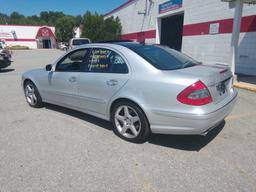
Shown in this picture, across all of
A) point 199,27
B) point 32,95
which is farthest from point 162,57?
point 199,27

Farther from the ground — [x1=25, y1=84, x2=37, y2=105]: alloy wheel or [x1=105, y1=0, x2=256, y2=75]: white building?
[x1=105, y1=0, x2=256, y2=75]: white building

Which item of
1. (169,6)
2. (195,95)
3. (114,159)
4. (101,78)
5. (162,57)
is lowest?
(114,159)

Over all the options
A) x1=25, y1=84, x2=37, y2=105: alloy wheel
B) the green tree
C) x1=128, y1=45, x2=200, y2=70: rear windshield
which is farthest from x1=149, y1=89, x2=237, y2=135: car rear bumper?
the green tree

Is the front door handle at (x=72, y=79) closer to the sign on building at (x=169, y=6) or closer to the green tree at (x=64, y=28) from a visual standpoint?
the sign on building at (x=169, y=6)

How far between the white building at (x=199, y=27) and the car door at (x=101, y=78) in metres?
7.33

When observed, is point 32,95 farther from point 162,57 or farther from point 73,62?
point 162,57

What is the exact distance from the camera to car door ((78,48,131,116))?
13.1 ft

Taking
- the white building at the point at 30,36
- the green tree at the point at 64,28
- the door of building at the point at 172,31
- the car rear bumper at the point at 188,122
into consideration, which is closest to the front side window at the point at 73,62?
the car rear bumper at the point at 188,122

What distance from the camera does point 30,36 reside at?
59.7 meters

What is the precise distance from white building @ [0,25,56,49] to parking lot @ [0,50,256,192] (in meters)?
59.7

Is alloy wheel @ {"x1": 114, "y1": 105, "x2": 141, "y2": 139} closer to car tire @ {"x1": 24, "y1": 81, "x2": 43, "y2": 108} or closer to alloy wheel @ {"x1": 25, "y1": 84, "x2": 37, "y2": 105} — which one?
car tire @ {"x1": 24, "y1": 81, "x2": 43, "y2": 108}

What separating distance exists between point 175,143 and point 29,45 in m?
63.0

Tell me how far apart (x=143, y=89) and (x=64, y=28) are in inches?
2416

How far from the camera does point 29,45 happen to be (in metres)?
60.2
